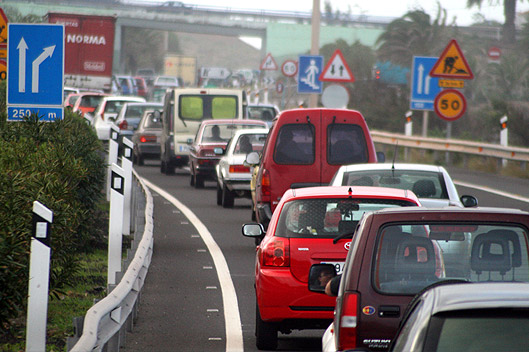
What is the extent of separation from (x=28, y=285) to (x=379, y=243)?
3.15 m

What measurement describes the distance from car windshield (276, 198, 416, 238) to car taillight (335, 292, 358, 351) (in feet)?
9.60

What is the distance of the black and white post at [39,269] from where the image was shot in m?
8.04

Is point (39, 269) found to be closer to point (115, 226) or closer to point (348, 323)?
point (348, 323)

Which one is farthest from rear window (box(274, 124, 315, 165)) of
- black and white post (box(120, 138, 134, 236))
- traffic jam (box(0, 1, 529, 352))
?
black and white post (box(120, 138, 134, 236))

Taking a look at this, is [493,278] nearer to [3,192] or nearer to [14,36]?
[3,192]

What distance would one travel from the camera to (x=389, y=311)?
6.42 m

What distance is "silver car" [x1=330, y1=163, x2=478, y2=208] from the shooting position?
44.5 ft

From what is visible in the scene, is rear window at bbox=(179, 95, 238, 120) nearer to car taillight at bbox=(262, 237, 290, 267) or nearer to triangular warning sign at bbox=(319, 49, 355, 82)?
triangular warning sign at bbox=(319, 49, 355, 82)

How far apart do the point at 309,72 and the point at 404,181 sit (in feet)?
66.0

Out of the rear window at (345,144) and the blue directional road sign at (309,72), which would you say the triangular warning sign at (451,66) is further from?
the rear window at (345,144)

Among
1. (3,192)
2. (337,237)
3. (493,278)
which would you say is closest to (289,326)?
(337,237)

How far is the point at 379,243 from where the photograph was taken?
650 cm

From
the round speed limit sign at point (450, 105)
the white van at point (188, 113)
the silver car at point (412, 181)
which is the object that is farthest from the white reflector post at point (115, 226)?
the white van at point (188, 113)

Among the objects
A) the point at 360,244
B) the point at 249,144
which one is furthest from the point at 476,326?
the point at 249,144
